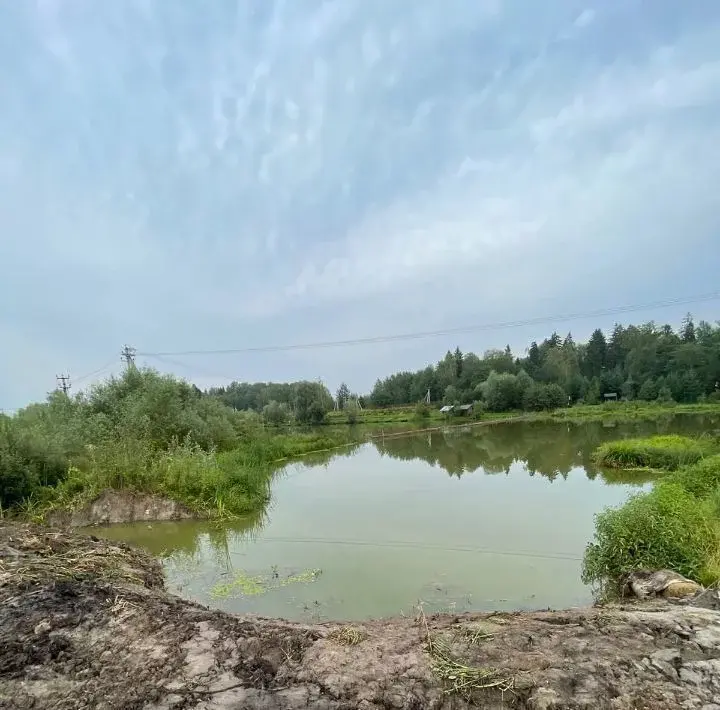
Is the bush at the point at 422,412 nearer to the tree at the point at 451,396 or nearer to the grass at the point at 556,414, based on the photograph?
the grass at the point at 556,414

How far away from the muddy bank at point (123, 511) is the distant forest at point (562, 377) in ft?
95.7

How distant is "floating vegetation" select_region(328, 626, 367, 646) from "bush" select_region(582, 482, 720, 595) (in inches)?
145

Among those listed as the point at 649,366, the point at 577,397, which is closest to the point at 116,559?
the point at 577,397

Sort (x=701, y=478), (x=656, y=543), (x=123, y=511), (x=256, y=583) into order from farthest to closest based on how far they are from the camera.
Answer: (x=123, y=511) < (x=701, y=478) < (x=256, y=583) < (x=656, y=543)

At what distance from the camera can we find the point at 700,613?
13.0 feet

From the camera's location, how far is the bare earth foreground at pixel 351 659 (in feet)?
10.1

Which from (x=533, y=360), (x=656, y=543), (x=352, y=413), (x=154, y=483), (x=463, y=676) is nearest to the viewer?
(x=463, y=676)

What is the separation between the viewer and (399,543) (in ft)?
28.1

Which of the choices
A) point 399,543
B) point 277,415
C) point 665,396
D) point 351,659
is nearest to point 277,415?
point 277,415

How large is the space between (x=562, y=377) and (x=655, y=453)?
44237mm

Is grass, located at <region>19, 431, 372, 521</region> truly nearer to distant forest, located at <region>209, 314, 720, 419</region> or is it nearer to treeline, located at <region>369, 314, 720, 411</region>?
distant forest, located at <region>209, 314, 720, 419</region>

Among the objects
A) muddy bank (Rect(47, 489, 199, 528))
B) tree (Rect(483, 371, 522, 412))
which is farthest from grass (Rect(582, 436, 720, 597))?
tree (Rect(483, 371, 522, 412))

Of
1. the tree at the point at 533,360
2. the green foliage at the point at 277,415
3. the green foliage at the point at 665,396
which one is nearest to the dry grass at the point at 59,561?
the green foliage at the point at 277,415

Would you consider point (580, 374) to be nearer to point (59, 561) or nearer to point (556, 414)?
point (556, 414)
